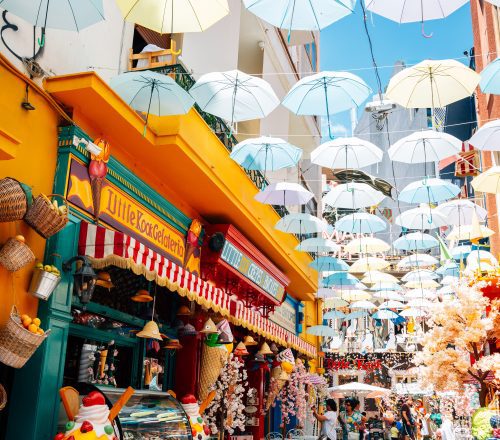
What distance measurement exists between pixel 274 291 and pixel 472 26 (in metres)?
15.5

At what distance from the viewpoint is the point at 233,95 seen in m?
8.78

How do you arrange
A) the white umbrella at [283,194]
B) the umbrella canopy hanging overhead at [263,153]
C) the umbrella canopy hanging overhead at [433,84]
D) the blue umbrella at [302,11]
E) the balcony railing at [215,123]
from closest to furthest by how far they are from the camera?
the blue umbrella at [302,11] → the umbrella canopy hanging overhead at [433,84] → the balcony railing at [215,123] → the umbrella canopy hanging overhead at [263,153] → the white umbrella at [283,194]

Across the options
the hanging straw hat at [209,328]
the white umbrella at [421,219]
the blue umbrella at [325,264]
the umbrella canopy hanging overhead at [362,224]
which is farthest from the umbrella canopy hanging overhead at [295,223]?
the hanging straw hat at [209,328]

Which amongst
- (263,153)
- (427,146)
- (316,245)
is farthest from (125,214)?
(316,245)

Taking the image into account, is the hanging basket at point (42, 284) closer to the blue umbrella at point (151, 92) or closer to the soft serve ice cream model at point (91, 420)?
the soft serve ice cream model at point (91, 420)

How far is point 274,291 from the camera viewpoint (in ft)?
48.7

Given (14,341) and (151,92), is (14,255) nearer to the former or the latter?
(14,341)

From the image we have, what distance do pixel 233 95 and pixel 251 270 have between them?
5177mm

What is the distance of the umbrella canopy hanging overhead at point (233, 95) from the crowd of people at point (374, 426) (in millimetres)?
7706

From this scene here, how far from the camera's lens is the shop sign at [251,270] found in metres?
11.5

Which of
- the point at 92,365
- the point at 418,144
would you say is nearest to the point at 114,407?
the point at 92,365

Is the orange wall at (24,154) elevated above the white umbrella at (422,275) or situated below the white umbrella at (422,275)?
below

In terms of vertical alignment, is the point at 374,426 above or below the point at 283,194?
below

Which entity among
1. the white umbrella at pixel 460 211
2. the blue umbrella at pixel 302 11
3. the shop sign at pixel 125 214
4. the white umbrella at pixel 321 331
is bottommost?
the white umbrella at pixel 321 331
